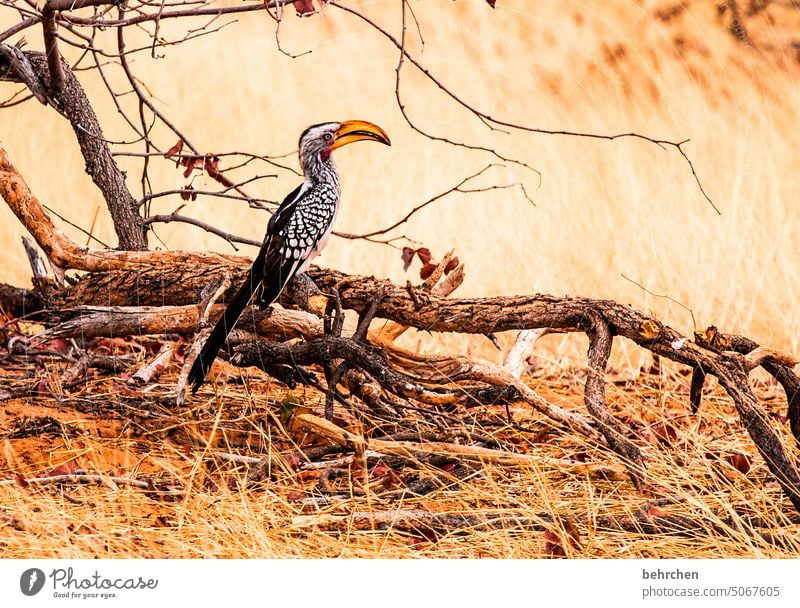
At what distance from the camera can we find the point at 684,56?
3.80 m

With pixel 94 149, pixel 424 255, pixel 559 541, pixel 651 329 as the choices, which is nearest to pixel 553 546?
pixel 559 541

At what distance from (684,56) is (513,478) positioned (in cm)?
171

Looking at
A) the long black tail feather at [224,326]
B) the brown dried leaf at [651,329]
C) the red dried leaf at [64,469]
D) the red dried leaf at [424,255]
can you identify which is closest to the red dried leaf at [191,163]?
the long black tail feather at [224,326]

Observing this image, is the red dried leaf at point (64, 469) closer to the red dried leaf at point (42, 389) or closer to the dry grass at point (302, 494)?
the dry grass at point (302, 494)

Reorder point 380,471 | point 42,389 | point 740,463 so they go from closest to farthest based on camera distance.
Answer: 1. point 380,471
2. point 740,463
3. point 42,389

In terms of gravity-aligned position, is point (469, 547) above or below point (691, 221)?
below

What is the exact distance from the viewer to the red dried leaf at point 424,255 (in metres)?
3.48

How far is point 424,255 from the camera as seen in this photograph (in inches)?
137

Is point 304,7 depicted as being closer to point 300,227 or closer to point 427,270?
point 300,227

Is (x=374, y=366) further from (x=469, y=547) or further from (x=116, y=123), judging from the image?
(x=116, y=123)

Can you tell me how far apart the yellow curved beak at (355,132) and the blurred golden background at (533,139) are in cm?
32

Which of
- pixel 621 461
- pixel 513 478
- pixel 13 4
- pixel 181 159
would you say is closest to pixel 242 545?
pixel 513 478

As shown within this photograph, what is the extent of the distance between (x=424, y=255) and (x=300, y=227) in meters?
0.53
